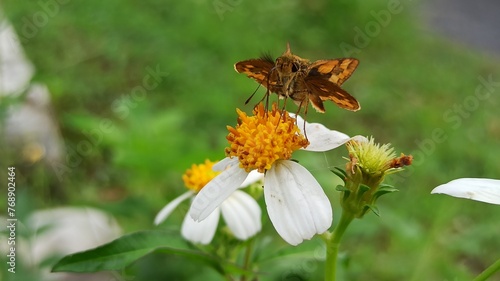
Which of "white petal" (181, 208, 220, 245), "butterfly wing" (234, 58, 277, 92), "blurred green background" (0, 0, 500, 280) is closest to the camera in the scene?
"butterfly wing" (234, 58, 277, 92)

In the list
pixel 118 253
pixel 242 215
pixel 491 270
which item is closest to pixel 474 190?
pixel 491 270

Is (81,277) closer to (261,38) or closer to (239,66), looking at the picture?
(239,66)

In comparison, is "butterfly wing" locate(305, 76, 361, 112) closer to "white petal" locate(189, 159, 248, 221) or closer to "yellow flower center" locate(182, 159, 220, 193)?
"white petal" locate(189, 159, 248, 221)

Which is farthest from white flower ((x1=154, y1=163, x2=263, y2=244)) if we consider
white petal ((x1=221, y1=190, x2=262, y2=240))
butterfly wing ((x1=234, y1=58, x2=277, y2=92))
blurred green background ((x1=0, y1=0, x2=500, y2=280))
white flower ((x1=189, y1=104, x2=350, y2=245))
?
blurred green background ((x1=0, y1=0, x2=500, y2=280))

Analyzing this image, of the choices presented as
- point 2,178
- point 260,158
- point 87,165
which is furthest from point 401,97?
point 260,158

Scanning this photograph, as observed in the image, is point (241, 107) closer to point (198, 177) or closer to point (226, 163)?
point (198, 177)
